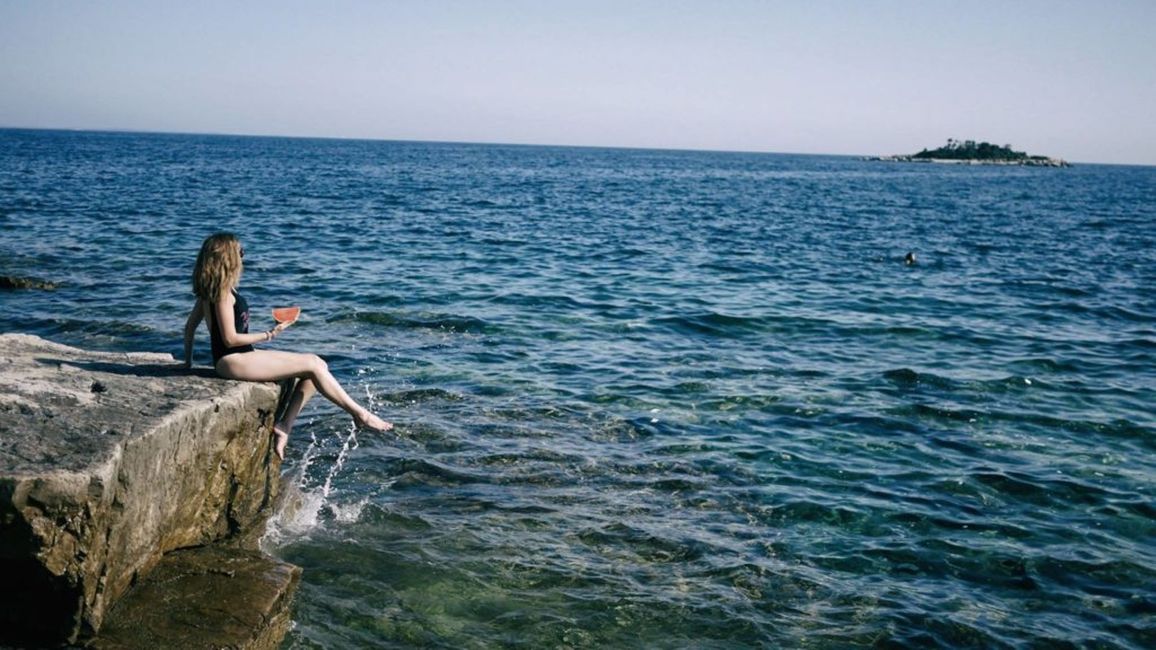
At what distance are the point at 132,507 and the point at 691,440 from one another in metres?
7.61

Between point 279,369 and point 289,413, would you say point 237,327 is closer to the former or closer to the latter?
point 279,369

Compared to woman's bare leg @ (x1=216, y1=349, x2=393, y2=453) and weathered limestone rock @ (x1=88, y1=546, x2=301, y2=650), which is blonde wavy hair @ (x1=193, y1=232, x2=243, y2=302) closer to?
woman's bare leg @ (x1=216, y1=349, x2=393, y2=453)

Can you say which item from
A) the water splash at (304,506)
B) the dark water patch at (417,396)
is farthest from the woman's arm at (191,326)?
the dark water patch at (417,396)

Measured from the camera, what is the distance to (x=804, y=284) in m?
25.3

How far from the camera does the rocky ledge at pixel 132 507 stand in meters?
5.39

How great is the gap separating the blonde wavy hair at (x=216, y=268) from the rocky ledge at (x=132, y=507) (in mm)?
752

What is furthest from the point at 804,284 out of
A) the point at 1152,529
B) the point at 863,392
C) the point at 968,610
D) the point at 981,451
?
the point at 968,610

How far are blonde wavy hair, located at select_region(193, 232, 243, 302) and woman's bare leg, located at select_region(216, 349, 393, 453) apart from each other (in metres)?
0.59

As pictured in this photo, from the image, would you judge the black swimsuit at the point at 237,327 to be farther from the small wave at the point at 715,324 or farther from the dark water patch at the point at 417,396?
the small wave at the point at 715,324

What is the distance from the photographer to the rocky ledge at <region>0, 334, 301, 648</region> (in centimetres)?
539

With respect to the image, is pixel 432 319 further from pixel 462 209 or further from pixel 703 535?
pixel 462 209

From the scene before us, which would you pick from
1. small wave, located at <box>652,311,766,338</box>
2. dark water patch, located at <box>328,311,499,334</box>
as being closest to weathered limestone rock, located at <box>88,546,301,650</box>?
dark water patch, located at <box>328,311,499,334</box>

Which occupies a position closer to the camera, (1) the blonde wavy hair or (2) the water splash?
(1) the blonde wavy hair

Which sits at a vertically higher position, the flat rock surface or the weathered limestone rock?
the flat rock surface
